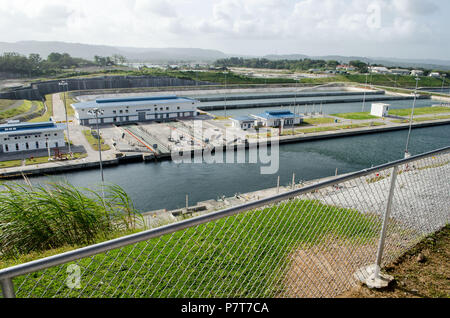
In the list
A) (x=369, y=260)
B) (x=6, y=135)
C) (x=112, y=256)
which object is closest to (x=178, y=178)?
(x=6, y=135)

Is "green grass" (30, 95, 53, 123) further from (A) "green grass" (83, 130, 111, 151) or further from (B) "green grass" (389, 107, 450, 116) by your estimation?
(B) "green grass" (389, 107, 450, 116)

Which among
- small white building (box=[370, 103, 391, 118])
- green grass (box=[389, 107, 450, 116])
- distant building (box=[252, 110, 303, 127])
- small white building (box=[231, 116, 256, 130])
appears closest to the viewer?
small white building (box=[231, 116, 256, 130])

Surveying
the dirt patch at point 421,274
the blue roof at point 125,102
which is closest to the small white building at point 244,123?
the blue roof at point 125,102

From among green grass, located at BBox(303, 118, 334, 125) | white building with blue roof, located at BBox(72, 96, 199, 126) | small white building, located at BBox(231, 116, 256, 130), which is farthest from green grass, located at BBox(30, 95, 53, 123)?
green grass, located at BBox(303, 118, 334, 125)

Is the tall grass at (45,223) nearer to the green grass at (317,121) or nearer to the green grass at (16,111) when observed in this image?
the green grass at (317,121)
